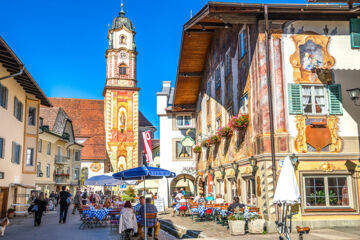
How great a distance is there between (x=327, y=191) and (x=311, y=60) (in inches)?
193

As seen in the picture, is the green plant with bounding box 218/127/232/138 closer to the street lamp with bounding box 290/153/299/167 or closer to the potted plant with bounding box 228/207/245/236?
the street lamp with bounding box 290/153/299/167

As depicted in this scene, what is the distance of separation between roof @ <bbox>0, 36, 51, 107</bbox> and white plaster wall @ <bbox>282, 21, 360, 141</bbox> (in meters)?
11.5

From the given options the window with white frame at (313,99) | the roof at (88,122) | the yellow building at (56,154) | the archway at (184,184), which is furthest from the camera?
the roof at (88,122)

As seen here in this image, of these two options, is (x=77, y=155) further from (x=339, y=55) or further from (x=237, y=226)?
(x=339, y=55)

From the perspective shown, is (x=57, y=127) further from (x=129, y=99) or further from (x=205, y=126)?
(x=205, y=126)

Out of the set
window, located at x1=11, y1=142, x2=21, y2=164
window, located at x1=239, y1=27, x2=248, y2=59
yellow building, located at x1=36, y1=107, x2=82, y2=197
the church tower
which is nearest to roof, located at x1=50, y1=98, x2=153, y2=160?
the church tower

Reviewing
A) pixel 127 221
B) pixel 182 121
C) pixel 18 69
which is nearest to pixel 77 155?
pixel 182 121

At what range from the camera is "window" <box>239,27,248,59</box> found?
57.4 ft

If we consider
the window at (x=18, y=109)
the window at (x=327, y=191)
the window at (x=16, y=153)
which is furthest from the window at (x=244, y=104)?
the window at (x=16, y=153)

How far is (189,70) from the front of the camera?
91.8 ft

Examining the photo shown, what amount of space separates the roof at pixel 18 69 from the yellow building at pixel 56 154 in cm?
1135

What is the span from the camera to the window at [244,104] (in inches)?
676

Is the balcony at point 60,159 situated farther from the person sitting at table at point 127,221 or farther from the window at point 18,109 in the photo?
the person sitting at table at point 127,221

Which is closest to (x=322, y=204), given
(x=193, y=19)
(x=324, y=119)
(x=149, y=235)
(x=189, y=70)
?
(x=324, y=119)
